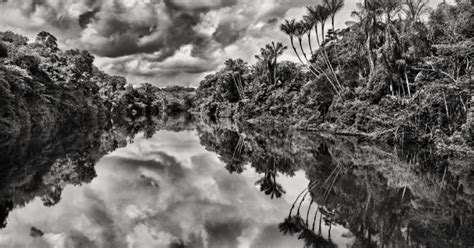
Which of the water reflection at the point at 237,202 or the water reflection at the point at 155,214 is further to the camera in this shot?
the water reflection at the point at 237,202

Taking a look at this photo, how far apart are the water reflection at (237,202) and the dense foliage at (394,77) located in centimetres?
499

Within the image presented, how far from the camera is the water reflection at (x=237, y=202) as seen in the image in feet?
20.2

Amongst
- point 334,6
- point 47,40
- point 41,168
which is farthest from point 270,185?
point 47,40

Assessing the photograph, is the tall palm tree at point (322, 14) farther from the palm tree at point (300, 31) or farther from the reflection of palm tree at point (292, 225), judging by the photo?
the reflection of palm tree at point (292, 225)

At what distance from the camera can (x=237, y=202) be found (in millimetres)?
8750

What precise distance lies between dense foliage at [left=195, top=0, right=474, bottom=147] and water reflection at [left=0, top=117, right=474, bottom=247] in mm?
4991

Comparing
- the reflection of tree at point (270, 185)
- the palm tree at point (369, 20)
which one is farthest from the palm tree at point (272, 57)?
the reflection of tree at point (270, 185)

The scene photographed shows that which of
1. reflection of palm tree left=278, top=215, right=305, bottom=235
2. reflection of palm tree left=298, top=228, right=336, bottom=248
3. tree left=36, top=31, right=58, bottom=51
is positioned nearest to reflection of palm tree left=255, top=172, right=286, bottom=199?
reflection of palm tree left=278, top=215, right=305, bottom=235

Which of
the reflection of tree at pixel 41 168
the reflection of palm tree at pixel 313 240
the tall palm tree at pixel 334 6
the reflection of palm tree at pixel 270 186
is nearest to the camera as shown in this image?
the reflection of palm tree at pixel 313 240

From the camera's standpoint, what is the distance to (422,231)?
6691 mm

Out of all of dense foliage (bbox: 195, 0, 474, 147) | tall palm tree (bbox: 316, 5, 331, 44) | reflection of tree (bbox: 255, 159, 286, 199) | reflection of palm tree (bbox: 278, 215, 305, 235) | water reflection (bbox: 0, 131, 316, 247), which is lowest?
reflection of tree (bbox: 255, 159, 286, 199)

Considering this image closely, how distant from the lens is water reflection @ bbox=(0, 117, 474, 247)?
243 inches

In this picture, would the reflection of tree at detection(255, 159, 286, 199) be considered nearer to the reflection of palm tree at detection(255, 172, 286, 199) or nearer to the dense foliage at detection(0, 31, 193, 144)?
the reflection of palm tree at detection(255, 172, 286, 199)

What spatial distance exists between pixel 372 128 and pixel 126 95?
63917mm
